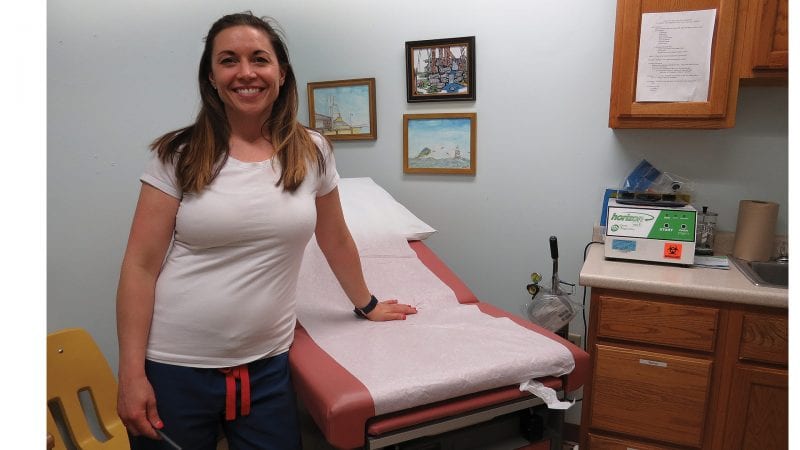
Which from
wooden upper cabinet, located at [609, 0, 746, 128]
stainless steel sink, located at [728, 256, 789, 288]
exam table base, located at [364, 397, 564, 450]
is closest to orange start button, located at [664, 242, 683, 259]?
stainless steel sink, located at [728, 256, 789, 288]

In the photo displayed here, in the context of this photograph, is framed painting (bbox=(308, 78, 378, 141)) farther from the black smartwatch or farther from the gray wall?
the black smartwatch

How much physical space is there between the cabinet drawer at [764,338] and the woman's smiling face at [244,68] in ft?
5.10

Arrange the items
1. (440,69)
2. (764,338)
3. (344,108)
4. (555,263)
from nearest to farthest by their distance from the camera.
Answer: (764,338) < (555,263) < (440,69) < (344,108)

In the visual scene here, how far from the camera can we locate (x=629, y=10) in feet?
6.06

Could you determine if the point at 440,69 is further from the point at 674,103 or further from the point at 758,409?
the point at 758,409

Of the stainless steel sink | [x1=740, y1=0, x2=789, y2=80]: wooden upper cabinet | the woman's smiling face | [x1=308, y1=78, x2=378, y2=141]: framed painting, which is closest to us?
the woman's smiling face

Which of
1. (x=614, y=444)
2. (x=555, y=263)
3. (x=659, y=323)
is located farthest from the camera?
(x=555, y=263)

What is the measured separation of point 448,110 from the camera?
2.37m

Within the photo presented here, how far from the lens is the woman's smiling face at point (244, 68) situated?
4.16ft

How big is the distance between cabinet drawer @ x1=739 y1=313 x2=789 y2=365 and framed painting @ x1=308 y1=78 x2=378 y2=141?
1671 millimetres

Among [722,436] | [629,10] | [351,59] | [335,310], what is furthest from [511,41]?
[722,436]

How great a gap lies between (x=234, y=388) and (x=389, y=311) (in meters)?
0.53

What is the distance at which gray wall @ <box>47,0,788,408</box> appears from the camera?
1.99m

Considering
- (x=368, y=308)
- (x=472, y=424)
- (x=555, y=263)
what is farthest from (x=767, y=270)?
(x=368, y=308)
